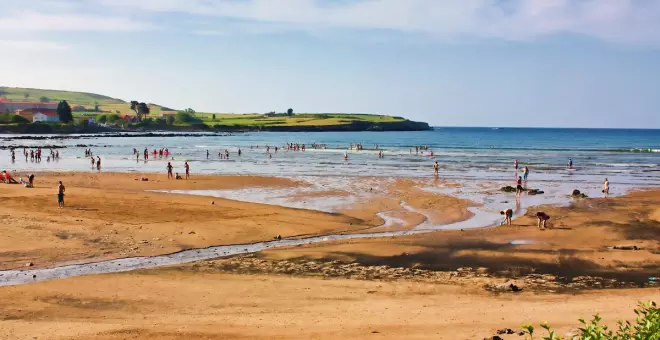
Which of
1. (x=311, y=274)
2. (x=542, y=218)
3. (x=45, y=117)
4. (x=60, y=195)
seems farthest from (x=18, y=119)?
(x=311, y=274)

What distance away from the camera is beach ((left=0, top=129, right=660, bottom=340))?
13.8m

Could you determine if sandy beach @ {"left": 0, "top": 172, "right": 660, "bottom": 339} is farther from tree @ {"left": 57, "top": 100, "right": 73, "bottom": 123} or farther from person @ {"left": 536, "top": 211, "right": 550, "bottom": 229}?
tree @ {"left": 57, "top": 100, "right": 73, "bottom": 123}

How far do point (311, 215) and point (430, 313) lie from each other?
55.0ft

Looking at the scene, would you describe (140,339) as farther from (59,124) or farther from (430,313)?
(59,124)

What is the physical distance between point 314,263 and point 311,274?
1.49m

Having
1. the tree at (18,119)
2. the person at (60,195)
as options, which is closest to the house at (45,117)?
the tree at (18,119)

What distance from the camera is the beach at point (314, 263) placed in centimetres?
1379

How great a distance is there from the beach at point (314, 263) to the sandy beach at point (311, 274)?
0.08 m

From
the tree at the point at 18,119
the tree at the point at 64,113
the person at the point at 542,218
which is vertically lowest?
the person at the point at 542,218

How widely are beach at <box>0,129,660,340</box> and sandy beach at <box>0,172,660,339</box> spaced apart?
0.08m

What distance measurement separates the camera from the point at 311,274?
18.8 metres

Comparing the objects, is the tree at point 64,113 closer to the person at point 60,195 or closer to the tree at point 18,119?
the tree at point 18,119

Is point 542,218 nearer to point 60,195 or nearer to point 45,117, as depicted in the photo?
point 60,195

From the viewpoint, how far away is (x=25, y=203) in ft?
104
